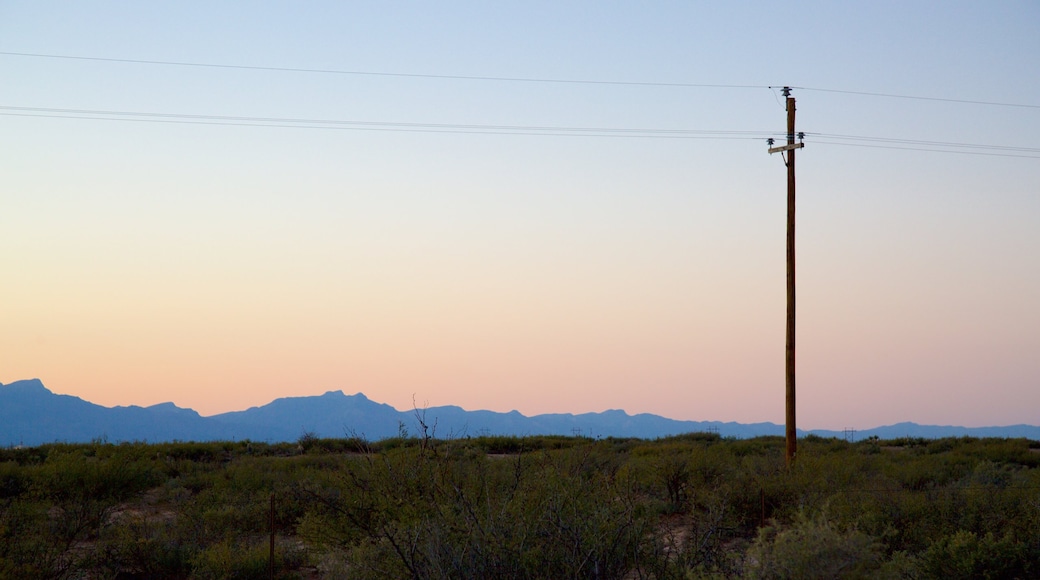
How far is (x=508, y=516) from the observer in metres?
11.0

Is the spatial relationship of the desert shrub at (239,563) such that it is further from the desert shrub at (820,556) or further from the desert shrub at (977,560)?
the desert shrub at (977,560)

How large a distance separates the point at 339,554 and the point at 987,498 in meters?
12.9

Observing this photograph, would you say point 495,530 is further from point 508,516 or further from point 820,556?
point 820,556

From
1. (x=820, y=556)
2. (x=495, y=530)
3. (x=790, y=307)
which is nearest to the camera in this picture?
(x=820, y=556)

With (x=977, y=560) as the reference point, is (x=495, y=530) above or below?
above

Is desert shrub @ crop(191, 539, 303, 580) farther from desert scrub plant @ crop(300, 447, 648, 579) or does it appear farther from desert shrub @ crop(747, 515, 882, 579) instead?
desert shrub @ crop(747, 515, 882, 579)

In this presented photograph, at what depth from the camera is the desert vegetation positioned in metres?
9.63

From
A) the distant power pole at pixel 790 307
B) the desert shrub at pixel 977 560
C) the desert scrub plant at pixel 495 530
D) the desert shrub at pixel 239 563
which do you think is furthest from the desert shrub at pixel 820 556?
the distant power pole at pixel 790 307

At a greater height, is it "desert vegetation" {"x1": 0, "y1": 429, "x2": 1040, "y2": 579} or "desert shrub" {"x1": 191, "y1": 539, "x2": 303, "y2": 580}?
"desert vegetation" {"x1": 0, "y1": 429, "x2": 1040, "y2": 579}

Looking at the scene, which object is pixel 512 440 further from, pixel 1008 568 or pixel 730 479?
pixel 1008 568

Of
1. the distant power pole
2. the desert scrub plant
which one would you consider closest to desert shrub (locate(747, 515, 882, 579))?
the desert scrub plant

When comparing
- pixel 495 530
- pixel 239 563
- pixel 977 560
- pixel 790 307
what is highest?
pixel 790 307

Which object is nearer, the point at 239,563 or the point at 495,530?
the point at 495,530

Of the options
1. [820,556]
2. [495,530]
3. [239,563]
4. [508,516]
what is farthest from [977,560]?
[239,563]
